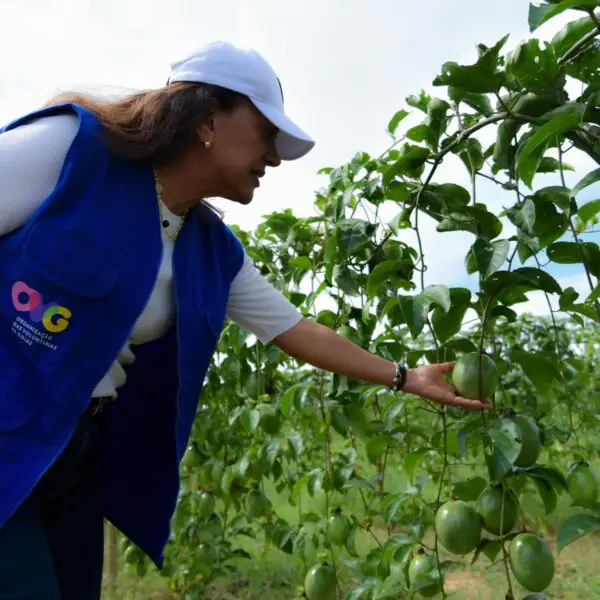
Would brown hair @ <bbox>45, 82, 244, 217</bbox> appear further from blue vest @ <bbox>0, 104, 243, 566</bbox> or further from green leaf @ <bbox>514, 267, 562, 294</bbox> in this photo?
green leaf @ <bbox>514, 267, 562, 294</bbox>

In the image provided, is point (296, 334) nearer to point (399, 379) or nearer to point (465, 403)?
point (399, 379)

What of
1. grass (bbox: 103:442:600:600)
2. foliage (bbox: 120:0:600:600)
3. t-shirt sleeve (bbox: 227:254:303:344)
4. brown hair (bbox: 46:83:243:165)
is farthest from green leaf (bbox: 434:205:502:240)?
grass (bbox: 103:442:600:600)

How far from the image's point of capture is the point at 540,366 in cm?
141

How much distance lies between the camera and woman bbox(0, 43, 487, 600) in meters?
1.12

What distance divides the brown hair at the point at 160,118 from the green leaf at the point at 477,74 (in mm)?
366

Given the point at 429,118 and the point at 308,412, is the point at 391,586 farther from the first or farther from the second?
the point at 429,118

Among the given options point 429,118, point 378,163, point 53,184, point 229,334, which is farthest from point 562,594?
point 53,184

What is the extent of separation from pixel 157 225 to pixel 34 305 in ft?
0.86

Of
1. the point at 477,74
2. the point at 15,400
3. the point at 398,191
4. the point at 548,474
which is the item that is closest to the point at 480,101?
the point at 477,74

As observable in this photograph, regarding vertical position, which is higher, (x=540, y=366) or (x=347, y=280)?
(x=347, y=280)

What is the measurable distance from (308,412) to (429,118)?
98 centimetres

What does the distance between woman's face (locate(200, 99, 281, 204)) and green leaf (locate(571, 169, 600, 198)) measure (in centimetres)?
53

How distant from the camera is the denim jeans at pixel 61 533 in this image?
1.07 m

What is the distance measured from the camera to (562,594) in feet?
9.04
